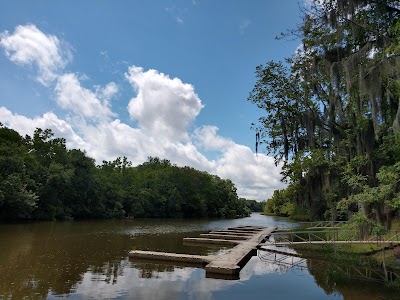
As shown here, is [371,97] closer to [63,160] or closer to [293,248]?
[293,248]

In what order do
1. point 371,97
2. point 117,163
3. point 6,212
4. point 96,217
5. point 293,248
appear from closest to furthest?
point 371,97, point 293,248, point 6,212, point 96,217, point 117,163

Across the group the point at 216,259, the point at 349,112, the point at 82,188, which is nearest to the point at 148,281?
the point at 216,259

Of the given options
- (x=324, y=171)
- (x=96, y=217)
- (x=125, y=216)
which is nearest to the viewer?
(x=324, y=171)

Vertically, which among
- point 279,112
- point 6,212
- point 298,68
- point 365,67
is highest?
point 298,68

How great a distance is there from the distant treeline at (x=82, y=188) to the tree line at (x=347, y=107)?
25155 millimetres

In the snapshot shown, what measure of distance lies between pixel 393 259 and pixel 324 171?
5.33 meters

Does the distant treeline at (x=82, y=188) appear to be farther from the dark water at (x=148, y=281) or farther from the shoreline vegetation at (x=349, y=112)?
the shoreline vegetation at (x=349, y=112)

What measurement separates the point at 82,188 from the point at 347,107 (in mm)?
39319

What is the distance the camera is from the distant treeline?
32875 millimetres

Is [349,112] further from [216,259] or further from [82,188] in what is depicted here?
[82,188]

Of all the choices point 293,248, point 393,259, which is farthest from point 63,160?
point 393,259

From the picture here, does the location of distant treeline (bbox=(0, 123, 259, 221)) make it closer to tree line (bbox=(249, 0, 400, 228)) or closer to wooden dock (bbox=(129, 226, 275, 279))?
wooden dock (bbox=(129, 226, 275, 279))

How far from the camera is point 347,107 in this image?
1467cm

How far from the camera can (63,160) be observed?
145 feet
